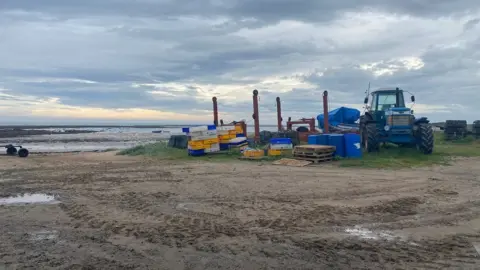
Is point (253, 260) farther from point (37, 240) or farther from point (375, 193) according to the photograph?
point (375, 193)

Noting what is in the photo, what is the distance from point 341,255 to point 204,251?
5.75 feet

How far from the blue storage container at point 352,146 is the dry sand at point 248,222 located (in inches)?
154

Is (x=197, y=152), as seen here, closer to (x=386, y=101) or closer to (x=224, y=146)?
(x=224, y=146)

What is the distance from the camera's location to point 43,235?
674 centimetres

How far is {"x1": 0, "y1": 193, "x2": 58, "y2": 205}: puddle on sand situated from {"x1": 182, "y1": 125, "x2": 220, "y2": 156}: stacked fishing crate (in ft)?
31.1

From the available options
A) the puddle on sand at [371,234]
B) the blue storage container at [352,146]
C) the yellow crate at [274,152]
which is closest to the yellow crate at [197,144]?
the yellow crate at [274,152]

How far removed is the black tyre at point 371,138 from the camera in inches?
686

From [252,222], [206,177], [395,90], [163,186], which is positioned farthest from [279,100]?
[252,222]

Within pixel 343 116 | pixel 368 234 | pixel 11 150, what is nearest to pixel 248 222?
pixel 368 234

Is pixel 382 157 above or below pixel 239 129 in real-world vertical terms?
below

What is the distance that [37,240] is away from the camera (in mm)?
6453

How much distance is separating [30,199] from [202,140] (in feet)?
33.6

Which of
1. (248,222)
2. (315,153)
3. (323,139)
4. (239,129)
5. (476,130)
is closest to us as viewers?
(248,222)

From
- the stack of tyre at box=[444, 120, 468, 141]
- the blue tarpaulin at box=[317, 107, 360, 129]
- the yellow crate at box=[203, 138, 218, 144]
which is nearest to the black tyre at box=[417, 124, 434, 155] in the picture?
the yellow crate at box=[203, 138, 218, 144]
